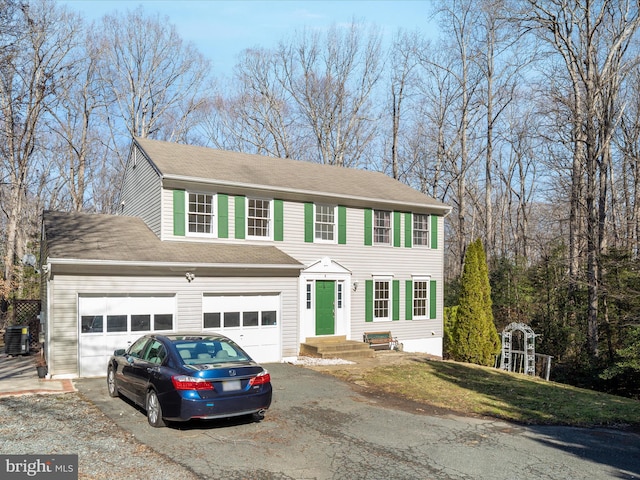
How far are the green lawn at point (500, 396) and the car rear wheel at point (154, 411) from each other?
5.81 metres

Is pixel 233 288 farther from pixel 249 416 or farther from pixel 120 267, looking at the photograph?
pixel 249 416

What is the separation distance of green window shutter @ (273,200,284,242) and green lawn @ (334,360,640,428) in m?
5.42

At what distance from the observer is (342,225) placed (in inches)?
766

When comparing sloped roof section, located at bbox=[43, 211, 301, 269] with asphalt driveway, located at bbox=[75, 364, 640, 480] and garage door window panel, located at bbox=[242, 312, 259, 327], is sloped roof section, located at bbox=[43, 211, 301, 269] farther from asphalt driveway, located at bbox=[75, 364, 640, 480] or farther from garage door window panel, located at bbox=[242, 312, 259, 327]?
asphalt driveway, located at bbox=[75, 364, 640, 480]

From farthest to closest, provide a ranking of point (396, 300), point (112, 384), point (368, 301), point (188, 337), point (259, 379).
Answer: point (396, 300), point (368, 301), point (112, 384), point (188, 337), point (259, 379)

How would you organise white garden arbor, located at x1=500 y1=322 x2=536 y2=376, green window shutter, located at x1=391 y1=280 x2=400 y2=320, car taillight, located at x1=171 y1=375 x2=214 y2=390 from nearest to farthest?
1. car taillight, located at x1=171 y1=375 x2=214 y2=390
2. white garden arbor, located at x1=500 y1=322 x2=536 y2=376
3. green window shutter, located at x1=391 y1=280 x2=400 y2=320

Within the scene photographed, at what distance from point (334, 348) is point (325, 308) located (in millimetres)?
1859

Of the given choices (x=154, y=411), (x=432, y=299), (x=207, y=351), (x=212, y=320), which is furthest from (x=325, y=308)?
(x=154, y=411)

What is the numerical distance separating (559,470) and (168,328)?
34.3 feet

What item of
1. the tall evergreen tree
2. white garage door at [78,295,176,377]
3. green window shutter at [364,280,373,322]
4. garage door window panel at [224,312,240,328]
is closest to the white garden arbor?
the tall evergreen tree

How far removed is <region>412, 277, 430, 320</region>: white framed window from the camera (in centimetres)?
2142

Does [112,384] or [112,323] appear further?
[112,323]

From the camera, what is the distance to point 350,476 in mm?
6312

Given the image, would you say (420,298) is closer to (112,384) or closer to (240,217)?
(240,217)
